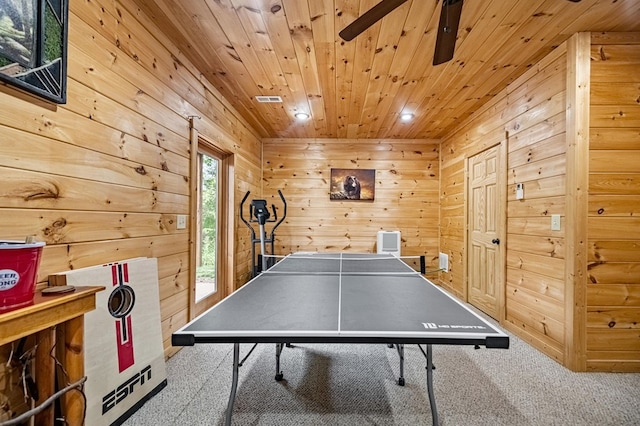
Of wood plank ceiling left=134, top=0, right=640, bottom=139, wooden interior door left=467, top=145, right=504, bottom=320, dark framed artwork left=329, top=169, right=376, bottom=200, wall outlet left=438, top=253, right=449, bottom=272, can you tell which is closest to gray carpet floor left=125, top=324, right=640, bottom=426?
wooden interior door left=467, top=145, right=504, bottom=320

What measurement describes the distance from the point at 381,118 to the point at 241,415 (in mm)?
3666

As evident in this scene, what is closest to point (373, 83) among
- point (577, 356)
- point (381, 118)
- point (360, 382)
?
point (381, 118)

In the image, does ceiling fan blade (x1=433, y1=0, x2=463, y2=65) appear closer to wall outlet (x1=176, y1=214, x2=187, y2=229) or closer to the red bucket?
the red bucket

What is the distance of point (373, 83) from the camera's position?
293 centimetres

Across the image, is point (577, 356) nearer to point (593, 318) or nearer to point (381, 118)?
point (593, 318)

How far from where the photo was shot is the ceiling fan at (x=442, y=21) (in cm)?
145

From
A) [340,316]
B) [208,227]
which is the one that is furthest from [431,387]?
[208,227]

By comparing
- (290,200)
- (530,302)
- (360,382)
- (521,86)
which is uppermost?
→ (521,86)

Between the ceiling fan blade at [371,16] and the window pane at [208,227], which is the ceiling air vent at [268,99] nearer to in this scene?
the window pane at [208,227]

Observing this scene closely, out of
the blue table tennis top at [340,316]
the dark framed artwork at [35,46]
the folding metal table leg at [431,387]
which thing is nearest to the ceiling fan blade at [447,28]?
the blue table tennis top at [340,316]

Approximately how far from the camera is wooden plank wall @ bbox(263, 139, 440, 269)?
4.96m

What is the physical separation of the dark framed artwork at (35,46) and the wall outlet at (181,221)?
1179mm

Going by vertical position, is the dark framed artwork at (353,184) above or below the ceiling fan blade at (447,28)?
below

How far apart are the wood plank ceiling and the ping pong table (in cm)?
180
